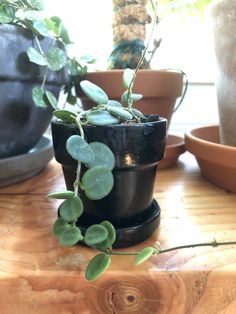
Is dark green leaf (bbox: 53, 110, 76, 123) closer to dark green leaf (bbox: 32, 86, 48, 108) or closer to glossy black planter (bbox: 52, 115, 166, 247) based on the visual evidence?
glossy black planter (bbox: 52, 115, 166, 247)

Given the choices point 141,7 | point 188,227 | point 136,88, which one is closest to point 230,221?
point 188,227

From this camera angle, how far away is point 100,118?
32 centimetres

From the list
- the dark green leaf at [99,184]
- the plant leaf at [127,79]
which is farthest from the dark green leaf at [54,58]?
the dark green leaf at [99,184]

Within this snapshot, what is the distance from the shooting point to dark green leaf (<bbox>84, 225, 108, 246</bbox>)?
285mm

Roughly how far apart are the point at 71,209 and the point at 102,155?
0.18ft

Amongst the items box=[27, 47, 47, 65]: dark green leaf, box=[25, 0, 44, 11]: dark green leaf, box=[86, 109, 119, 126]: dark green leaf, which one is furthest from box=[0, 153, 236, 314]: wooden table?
box=[25, 0, 44, 11]: dark green leaf

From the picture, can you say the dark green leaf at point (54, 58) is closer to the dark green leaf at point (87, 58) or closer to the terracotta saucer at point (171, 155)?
the dark green leaf at point (87, 58)

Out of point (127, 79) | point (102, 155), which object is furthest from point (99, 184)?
point (127, 79)

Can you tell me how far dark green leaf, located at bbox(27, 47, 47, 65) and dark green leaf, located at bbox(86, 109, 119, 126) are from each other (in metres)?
0.16

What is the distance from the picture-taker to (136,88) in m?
0.59

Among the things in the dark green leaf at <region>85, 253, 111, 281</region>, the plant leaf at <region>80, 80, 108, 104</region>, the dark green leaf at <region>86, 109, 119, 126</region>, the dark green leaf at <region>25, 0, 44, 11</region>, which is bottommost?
the dark green leaf at <region>85, 253, 111, 281</region>

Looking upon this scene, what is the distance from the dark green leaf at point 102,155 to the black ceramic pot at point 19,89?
0.22 metres

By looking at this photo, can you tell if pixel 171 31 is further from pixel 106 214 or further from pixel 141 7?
pixel 106 214

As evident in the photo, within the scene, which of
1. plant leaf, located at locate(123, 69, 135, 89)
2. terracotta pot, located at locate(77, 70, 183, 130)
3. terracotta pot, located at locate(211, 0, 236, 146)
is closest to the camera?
plant leaf, located at locate(123, 69, 135, 89)
